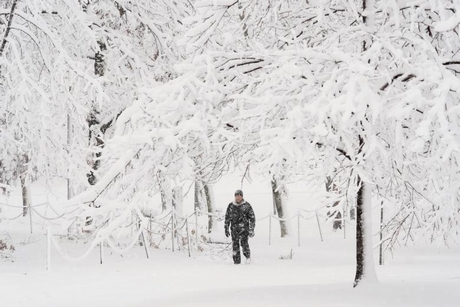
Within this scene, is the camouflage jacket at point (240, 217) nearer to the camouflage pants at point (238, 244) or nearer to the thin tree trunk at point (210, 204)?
the camouflage pants at point (238, 244)

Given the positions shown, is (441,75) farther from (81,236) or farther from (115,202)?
(81,236)

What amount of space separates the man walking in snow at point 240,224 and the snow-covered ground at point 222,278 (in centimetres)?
37

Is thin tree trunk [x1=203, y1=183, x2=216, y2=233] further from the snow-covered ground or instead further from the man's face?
the man's face

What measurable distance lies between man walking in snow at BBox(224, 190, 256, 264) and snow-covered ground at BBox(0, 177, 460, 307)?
368 millimetres

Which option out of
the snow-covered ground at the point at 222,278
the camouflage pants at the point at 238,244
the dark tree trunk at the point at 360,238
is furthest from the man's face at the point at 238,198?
the dark tree trunk at the point at 360,238

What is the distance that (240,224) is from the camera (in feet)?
45.0

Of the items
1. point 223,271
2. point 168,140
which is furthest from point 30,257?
point 168,140

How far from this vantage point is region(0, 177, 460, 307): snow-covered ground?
24.6 ft

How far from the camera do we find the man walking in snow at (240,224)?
13.5 metres

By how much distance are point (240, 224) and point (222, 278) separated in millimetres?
2731

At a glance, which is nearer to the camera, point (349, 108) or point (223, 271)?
point (349, 108)

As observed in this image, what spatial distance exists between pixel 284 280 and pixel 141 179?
481 cm

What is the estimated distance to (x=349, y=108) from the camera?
493 centimetres

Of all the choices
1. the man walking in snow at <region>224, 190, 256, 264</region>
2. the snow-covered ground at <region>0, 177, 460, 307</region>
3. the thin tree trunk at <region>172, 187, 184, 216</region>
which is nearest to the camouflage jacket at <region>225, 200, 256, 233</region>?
the man walking in snow at <region>224, 190, 256, 264</region>
